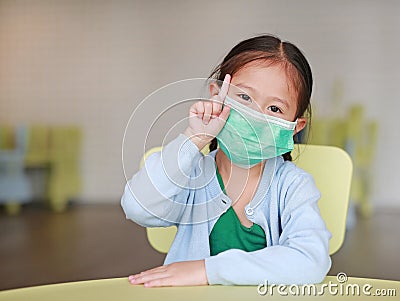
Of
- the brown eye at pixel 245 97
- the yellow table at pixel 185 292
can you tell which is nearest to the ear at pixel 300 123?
the brown eye at pixel 245 97

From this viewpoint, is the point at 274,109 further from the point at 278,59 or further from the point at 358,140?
the point at 358,140

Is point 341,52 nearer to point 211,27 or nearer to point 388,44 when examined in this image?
point 388,44

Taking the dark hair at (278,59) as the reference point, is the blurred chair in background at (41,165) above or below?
below

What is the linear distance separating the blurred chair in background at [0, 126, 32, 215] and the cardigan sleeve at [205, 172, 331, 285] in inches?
189

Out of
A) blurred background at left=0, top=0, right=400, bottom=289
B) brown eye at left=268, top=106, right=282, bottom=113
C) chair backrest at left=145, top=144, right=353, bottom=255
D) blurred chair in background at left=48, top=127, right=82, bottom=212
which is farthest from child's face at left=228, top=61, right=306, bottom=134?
blurred chair in background at left=48, top=127, right=82, bottom=212

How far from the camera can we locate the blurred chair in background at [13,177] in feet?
18.3

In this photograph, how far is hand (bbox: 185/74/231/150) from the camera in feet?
3.16

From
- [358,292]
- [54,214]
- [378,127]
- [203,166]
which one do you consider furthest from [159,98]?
[378,127]

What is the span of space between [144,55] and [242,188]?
535cm

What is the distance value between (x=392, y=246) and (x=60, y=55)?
337 cm

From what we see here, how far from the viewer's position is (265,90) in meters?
1.05

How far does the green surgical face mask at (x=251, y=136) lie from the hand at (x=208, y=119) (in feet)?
0.06

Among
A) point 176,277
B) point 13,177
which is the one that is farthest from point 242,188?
point 13,177

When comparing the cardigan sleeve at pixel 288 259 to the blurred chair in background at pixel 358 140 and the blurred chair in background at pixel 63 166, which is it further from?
A: the blurred chair in background at pixel 63 166
